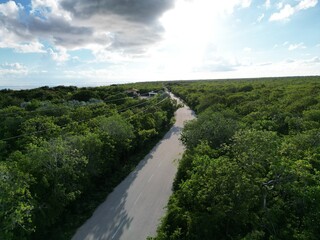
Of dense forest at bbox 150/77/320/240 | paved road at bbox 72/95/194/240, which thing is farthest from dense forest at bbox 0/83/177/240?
dense forest at bbox 150/77/320/240

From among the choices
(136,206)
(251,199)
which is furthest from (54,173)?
(251,199)

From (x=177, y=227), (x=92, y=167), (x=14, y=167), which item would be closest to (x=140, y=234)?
(x=177, y=227)

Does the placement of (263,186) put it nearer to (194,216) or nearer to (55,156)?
(194,216)

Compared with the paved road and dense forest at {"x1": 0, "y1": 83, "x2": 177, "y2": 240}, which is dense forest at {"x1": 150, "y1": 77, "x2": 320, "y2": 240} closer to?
the paved road

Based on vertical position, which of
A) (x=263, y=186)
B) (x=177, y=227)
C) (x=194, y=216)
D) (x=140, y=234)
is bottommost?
(x=140, y=234)

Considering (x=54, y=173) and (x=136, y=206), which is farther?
(x=136, y=206)

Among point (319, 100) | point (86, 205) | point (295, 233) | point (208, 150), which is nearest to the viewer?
point (295, 233)

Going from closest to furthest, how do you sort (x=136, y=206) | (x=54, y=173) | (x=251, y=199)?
1. (x=251, y=199)
2. (x=54, y=173)
3. (x=136, y=206)

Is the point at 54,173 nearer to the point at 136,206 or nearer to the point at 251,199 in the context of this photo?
the point at 136,206
